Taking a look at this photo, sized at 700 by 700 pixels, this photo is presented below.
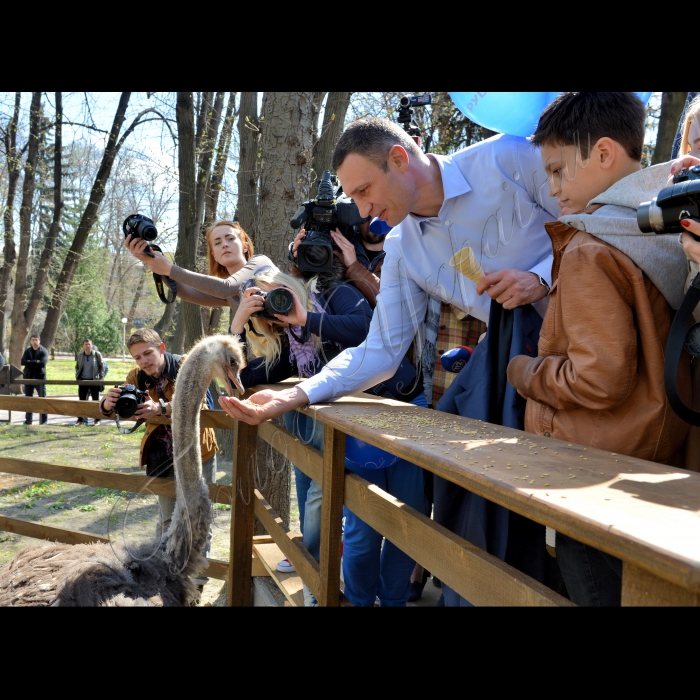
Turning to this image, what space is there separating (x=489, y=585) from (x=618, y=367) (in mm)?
536

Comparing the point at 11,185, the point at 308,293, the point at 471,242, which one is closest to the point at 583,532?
the point at 471,242

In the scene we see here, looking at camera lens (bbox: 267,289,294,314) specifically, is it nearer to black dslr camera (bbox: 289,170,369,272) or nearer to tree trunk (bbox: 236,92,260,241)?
black dslr camera (bbox: 289,170,369,272)

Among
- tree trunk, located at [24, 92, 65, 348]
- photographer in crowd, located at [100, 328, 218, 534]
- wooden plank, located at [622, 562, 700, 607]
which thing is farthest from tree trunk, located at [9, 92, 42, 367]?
wooden plank, located at [622, 562, 700, 607]

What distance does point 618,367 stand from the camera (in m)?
1.52

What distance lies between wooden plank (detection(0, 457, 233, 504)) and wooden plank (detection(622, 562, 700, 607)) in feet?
10.6

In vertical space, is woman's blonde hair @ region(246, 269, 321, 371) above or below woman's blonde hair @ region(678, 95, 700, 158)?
below

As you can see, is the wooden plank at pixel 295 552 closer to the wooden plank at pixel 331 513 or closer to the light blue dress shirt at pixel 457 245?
the wooden plank at pixel 331 513

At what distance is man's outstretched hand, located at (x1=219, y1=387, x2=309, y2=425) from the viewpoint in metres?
2.37

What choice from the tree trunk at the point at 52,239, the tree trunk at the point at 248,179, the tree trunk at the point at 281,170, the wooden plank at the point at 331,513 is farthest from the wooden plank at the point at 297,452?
the tree trunk at the point at 52,239

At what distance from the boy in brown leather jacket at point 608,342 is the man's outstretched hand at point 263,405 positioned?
96 centimetres

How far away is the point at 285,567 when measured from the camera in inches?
140

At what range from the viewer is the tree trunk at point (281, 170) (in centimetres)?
499

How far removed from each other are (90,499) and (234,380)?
5.03 m

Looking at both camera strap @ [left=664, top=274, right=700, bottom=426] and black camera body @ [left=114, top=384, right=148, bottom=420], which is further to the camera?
black camera body @ [left=114, top=384, right=148, bottom=420]
